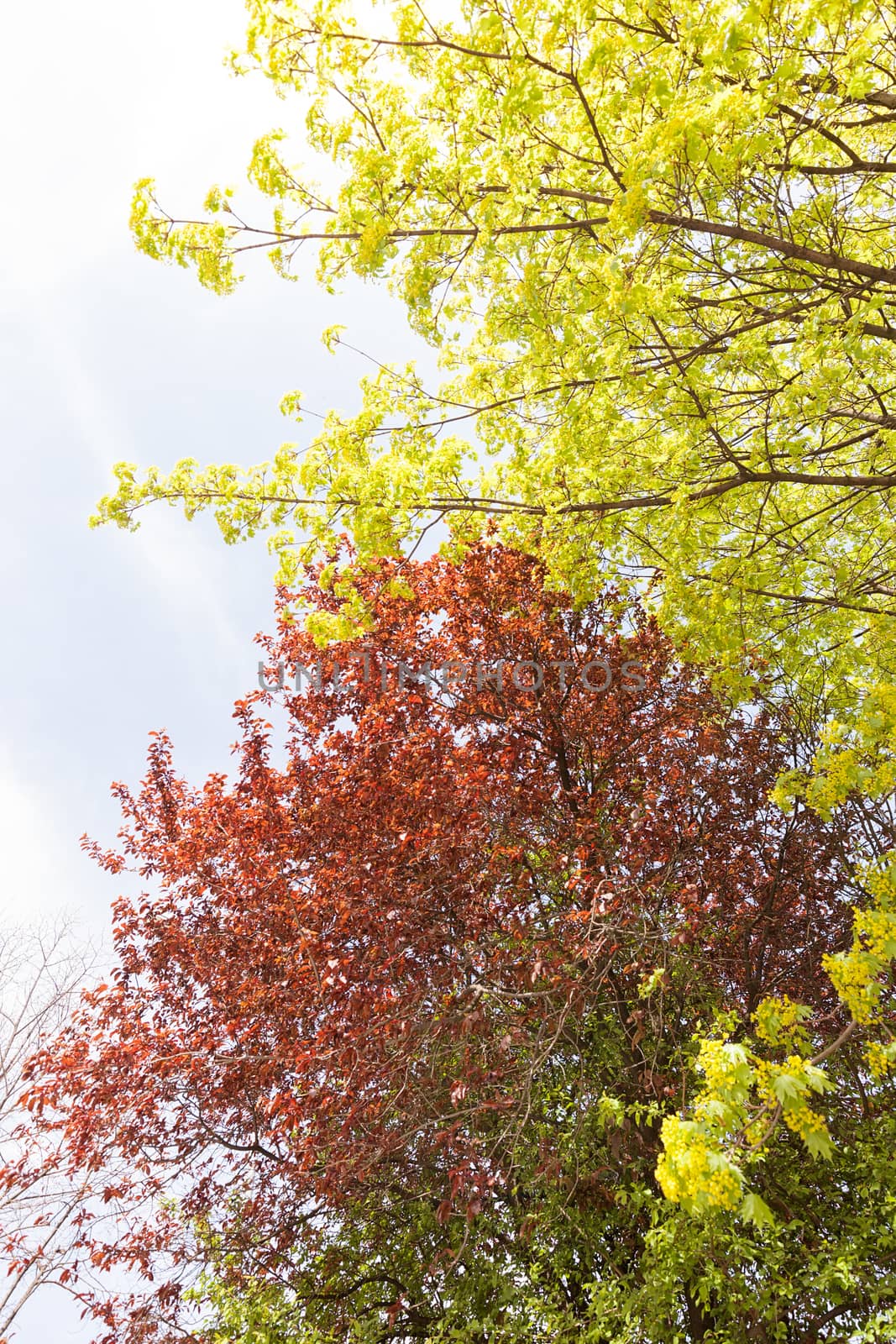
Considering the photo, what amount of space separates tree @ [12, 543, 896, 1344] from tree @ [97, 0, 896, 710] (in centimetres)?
101

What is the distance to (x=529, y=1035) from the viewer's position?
4.37 metres

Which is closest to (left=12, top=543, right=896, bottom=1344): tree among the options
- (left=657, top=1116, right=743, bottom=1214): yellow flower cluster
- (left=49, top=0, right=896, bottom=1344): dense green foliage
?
(left=49, top=0, right=896, bottom=1344): dense green foliage

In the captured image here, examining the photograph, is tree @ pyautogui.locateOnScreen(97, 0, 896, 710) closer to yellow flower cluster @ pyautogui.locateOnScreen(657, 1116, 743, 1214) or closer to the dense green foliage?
the dense green foliage

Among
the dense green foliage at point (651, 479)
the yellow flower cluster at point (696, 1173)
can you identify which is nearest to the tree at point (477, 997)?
the dense green foliage at point (651, 479)

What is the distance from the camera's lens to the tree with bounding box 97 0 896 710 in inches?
126

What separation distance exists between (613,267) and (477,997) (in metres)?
3.63

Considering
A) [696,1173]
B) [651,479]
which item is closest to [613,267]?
[651,479]

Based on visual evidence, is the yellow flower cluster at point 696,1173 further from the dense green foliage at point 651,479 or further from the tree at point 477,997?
the tree at point 477,997

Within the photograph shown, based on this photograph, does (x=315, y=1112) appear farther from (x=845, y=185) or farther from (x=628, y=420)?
(x=845, y=185)

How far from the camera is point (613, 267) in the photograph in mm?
3176

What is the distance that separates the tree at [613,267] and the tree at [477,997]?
39.8 inches

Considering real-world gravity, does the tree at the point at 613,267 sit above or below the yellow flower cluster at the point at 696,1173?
above

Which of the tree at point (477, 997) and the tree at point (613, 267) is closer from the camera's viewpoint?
the tree at point (613, 267)

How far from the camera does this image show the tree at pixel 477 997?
4500mm
